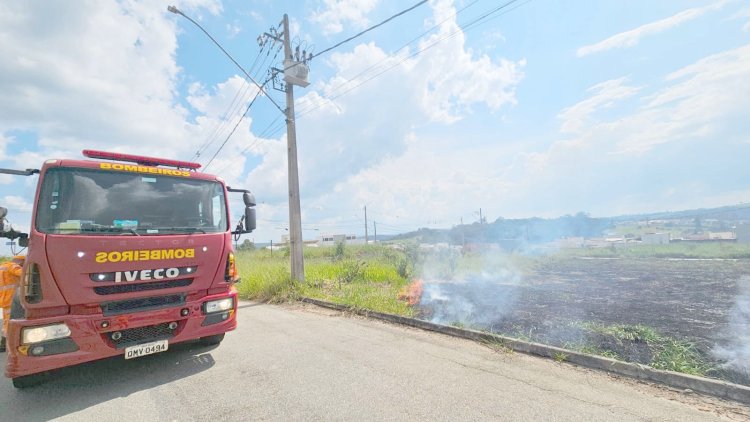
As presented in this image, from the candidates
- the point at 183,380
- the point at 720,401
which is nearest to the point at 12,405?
the point at 183,380

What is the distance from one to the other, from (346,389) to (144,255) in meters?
2.69

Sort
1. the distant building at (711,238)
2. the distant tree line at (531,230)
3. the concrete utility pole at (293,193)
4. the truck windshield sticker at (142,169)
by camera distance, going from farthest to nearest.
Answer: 1. the distant tree line at (531,230)
2. the distant building at (711,238)
3. the concrete utility pole at (293,193)
4. the truck windshield sticker at (142,169)

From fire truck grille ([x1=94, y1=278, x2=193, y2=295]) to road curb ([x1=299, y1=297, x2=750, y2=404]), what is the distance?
150 inches

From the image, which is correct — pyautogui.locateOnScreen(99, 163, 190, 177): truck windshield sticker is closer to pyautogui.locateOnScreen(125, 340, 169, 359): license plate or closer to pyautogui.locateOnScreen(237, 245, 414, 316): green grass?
pyautogui.locateOnScreen(125, 340, 169, 359): license plate

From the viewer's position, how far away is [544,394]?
3287 mm

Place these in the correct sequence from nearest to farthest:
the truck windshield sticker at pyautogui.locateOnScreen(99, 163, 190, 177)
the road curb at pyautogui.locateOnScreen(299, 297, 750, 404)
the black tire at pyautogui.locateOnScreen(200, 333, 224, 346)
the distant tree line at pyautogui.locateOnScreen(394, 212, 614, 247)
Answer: the road curb at pyautogui.locateOnScreen(299, 297, 750, 404) < the truck windshield sticker at pyautogui.locateOnScreen(99, 163, 190, 177) < the black tire at pyautogui.locateOnScreen(200, 333, 224, 346) < the distant tree line at pyautogui.locateOnScreen(394, 212, 614, 247)

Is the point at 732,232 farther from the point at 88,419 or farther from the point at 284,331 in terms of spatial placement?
the point at 88,419

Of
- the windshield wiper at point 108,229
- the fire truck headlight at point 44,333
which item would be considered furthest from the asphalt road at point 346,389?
the windshield wiper at point 108,229

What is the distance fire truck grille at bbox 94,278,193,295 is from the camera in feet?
11.6

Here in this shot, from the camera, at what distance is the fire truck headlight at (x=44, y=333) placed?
10.3 feet

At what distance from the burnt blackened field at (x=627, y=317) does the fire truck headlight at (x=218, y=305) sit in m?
3.61

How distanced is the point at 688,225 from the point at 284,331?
61.9 m

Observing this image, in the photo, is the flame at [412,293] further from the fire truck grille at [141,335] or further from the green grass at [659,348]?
the fire truck grille at [141,335]

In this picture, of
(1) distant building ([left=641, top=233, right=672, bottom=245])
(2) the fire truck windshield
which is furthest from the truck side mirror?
(1) distant building ([left=641, top=233, right=672, bottom=245])
